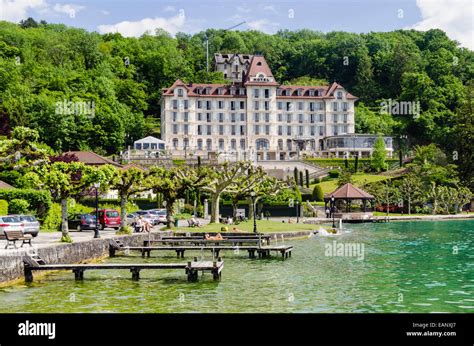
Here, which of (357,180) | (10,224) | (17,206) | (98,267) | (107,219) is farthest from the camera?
(357,180)

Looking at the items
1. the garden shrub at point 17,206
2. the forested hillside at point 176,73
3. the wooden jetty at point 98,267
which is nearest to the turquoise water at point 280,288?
the wooden jetty at point 98,267

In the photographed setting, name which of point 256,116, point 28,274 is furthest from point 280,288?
point 256,116

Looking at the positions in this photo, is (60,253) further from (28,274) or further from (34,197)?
(34,197)

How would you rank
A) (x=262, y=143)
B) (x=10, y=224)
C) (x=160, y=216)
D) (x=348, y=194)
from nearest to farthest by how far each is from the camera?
1. (x=10, y=224)
2. (x=160, y=216)
3. (x=348, y=194)
4. (x=262, y=143)

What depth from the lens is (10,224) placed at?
33250 mm

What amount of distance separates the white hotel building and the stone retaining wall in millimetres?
84622

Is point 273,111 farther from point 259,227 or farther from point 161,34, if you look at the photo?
point 259,227

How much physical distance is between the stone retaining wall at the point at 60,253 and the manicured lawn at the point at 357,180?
5996 cm

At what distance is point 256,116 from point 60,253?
100975mm

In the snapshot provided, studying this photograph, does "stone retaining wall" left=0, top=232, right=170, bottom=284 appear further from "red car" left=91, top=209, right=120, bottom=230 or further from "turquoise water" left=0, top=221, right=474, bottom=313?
"red car" left=91, top=209, right=120, bottom=230

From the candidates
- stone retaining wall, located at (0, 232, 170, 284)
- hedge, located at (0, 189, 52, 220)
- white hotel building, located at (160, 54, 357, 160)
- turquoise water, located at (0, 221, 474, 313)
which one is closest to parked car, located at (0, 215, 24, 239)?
stone retaining wall, located at (0, 232, 170, 284)

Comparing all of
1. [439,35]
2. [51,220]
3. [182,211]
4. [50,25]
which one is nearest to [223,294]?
[51,220]

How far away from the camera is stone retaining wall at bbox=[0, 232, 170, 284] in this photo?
2324 cm

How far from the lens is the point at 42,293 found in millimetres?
21844
